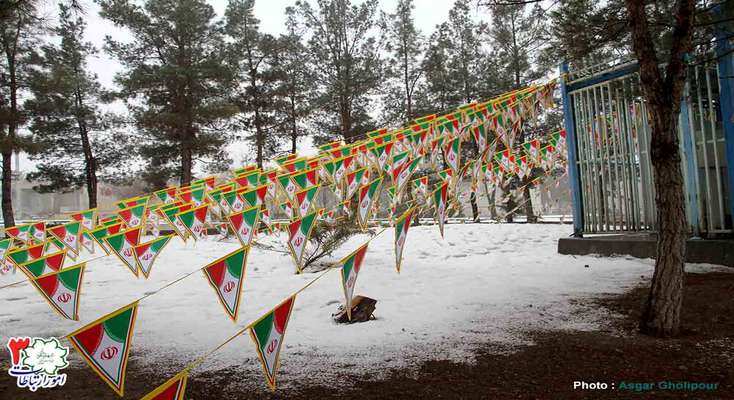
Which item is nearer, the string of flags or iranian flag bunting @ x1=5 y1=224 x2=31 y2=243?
the string of flags

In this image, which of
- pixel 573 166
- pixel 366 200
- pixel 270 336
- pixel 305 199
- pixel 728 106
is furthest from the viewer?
pixel 573 166

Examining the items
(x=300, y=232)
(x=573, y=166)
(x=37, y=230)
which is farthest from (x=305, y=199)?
(x=37, y=230)

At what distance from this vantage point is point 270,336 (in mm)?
2490

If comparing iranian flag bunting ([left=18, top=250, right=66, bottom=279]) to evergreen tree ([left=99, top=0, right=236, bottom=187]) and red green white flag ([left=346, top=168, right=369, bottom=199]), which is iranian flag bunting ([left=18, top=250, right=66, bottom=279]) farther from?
evergreen tree ([left=99, top=0, right=236, bottom=187])

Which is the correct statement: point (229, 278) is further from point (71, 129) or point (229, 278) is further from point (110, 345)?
point (71, 129)

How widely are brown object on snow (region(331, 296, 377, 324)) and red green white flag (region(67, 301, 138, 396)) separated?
97.1 inches

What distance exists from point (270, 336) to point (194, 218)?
3.12 metres

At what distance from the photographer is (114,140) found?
20359 mm

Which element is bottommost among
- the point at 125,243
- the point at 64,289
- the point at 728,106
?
the point at 64,289

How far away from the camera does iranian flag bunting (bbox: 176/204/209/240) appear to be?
16.0 feet

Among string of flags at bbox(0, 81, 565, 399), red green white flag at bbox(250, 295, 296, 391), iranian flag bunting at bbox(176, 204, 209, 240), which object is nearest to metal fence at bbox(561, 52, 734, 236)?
string of flags at bbox(0, 81, 565, 399)

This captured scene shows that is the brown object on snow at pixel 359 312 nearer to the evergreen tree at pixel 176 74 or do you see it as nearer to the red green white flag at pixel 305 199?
the red green white flag at pixel 305 199

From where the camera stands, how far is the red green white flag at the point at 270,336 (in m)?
2.40

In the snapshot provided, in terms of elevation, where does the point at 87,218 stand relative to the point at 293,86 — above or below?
below
